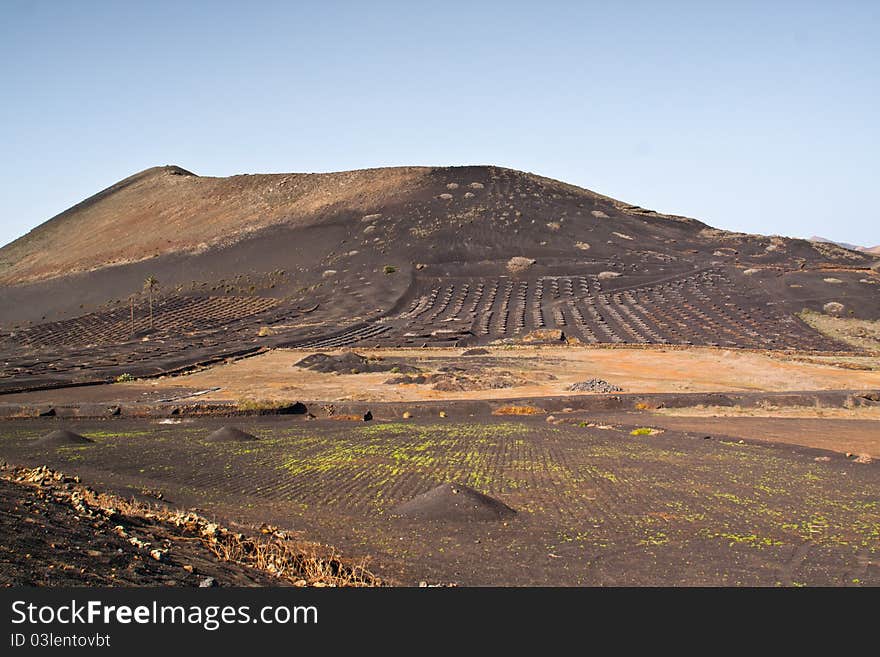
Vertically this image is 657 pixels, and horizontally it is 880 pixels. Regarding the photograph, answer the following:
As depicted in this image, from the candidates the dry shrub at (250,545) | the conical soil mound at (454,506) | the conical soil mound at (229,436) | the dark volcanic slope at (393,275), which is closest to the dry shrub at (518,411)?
the conical soil mound at (229,436)

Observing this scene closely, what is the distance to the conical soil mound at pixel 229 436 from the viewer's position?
74.7ft

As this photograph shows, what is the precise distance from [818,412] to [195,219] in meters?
107

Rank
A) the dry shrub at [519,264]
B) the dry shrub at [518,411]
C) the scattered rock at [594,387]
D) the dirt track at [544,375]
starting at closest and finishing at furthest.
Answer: the dry shrub at [518,411]
the scattered rock at [594,387]
the dirt track at [544,375]
the dry shrub at [519,264]

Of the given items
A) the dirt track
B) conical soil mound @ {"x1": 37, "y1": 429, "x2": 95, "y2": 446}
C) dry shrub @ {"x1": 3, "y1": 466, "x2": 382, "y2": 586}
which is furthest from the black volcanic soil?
the dirt track

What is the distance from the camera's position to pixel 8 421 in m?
28.1

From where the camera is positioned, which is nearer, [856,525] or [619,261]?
[856,525]

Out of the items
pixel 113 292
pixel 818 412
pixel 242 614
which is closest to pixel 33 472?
pixel 242 614

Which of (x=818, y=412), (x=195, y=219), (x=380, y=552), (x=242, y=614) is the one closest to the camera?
(x=242, y=614)

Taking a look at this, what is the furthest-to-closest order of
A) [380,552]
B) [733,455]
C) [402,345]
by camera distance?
[402,345], [733,455], [380,552]

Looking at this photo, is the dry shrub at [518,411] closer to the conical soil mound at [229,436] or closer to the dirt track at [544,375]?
the dirt track at [544,375]

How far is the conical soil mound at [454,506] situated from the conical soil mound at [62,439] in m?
12.2

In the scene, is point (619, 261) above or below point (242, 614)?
above

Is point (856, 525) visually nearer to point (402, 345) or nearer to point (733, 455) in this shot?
point (733, 455)

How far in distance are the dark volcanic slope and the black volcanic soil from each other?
2099 cm
